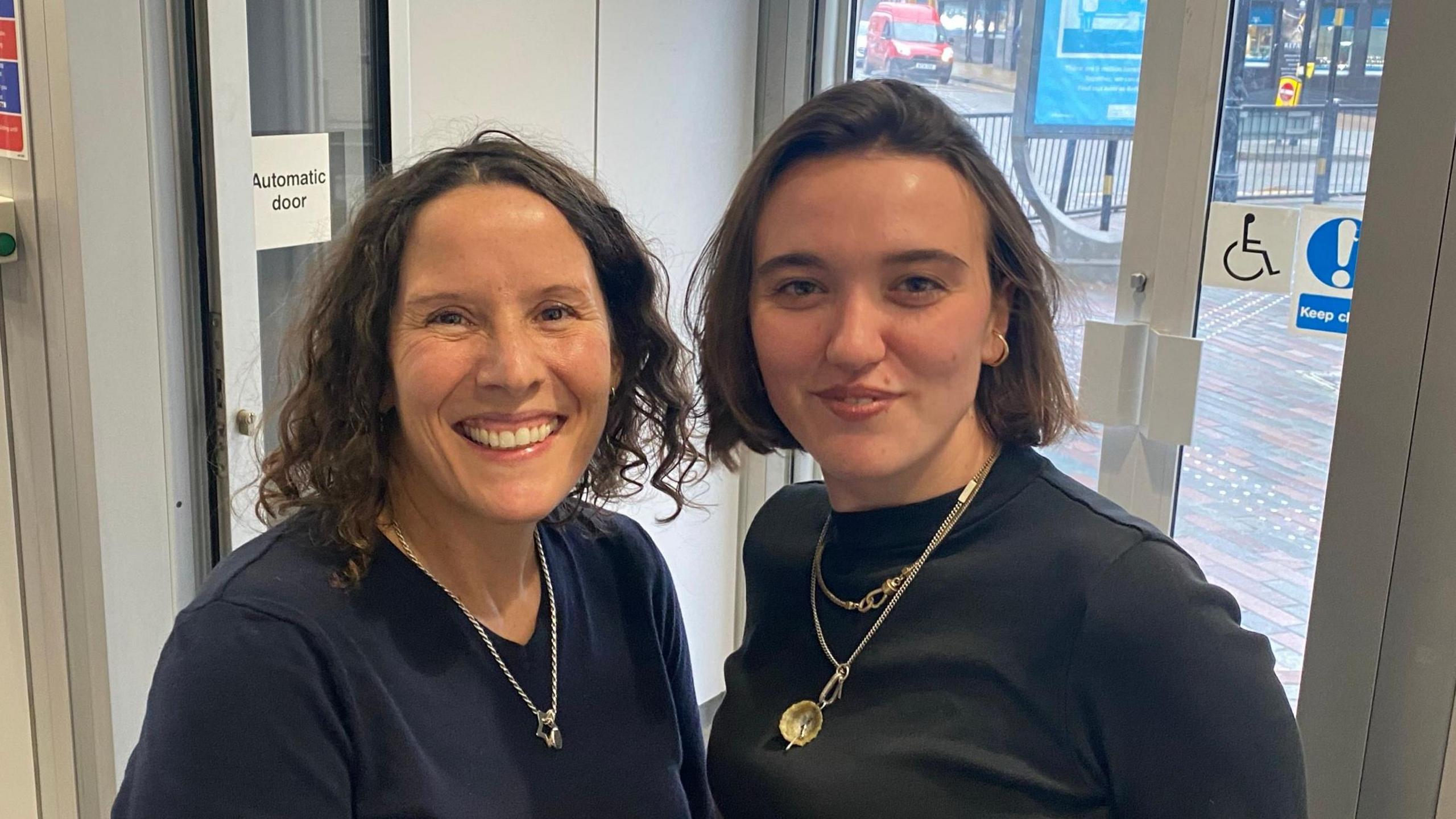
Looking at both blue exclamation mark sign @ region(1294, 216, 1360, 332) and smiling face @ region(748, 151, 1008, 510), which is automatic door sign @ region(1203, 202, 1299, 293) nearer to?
blue exclamation mark sign @ region(1294, 216, 1360, 332)

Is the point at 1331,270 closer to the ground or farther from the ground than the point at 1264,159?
closer to the ground

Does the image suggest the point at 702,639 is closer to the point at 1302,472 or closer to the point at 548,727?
the point at 1302,472

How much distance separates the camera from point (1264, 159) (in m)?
2.08

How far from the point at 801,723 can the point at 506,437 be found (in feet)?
1.27

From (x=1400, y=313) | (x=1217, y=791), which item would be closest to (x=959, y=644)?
(x=1217, y=791)

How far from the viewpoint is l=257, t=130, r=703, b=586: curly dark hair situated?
1173 mm

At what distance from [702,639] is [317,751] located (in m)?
2.07

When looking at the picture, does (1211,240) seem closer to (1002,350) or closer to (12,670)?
(1002,350)

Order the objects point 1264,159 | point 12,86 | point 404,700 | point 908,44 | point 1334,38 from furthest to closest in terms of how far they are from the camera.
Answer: point 908,44
point 1264,159
point 1334,38
point 12,86
point 404,700

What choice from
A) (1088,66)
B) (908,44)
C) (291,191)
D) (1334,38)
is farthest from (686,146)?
(1334,38)

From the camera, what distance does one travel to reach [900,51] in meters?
2.69

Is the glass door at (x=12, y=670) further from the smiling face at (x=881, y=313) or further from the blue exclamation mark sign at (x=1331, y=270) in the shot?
the blue exclamation mark sign at (x=1331, y=270)

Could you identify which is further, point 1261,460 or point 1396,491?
point 1261,460

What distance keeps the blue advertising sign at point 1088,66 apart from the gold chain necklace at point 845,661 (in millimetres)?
1244
